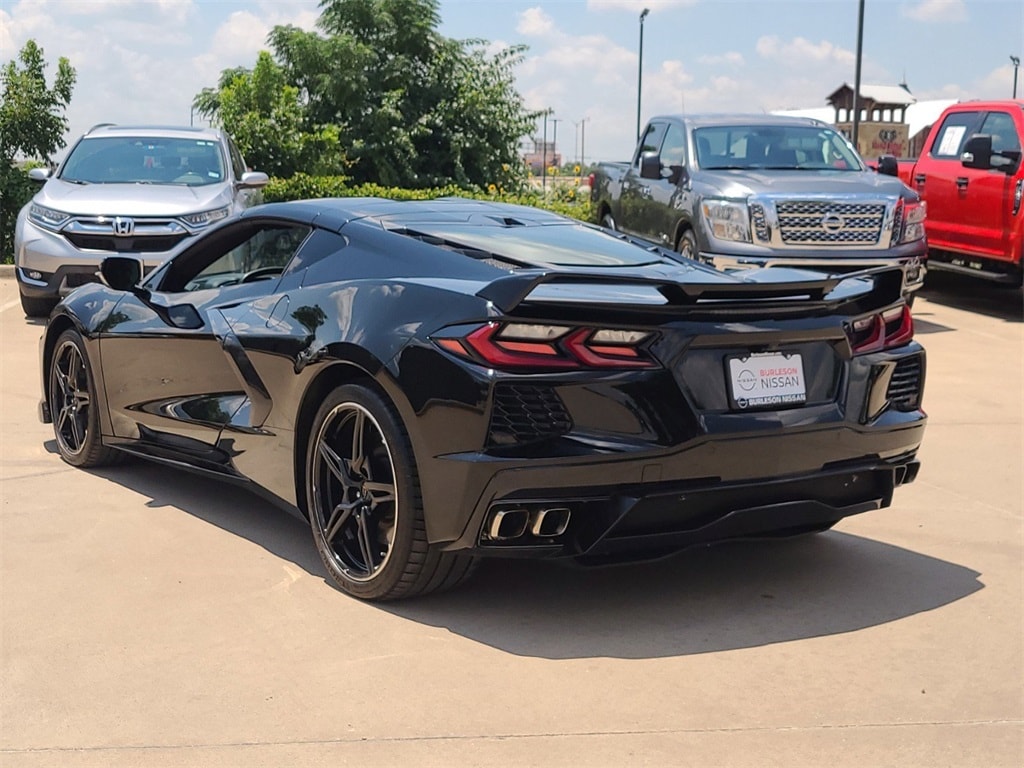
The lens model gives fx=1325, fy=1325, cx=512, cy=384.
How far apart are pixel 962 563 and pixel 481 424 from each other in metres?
2.22

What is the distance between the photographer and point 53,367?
6375 millimetres

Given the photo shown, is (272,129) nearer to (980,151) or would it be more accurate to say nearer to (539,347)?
(980,151)

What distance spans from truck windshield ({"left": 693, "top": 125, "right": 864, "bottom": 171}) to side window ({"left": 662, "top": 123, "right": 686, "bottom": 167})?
0.17 meters

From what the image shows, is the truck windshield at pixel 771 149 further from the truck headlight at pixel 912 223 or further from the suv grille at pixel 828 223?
the suv grille at pixel 828 223

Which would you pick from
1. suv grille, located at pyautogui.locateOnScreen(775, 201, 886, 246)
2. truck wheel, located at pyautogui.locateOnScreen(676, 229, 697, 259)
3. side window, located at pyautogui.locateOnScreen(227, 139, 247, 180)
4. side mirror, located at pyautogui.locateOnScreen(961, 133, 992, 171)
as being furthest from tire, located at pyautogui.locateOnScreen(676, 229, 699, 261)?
side window, located at pyautogui.locateOnScreen(227, 139, 247, 180)

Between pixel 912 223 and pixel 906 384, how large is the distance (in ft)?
22.9

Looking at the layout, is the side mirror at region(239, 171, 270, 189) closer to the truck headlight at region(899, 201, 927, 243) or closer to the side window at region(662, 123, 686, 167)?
the side window at region(662, 123, 686, 167)

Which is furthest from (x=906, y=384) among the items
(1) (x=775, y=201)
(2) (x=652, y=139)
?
(2) (x=652, y=139)

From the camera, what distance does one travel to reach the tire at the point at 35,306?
11398 millimetres

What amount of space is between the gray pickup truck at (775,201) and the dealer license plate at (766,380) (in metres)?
6.45

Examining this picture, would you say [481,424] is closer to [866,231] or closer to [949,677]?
[949,677]

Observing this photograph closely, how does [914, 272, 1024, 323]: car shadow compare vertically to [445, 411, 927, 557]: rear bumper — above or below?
below

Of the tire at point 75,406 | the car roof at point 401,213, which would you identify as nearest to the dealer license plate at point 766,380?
the car roof at point 401,213

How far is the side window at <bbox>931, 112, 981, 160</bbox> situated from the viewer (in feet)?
45.0
